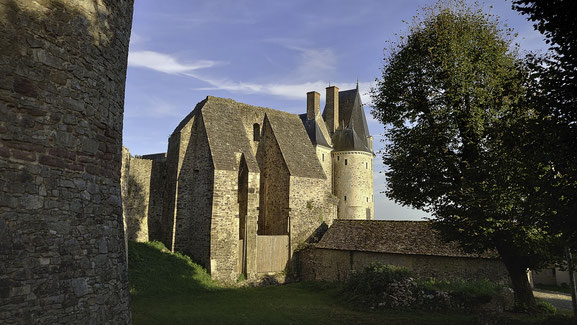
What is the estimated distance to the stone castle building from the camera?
21.0 m

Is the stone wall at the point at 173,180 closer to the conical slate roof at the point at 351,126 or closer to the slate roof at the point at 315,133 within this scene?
the slate roof at the point at 315,133

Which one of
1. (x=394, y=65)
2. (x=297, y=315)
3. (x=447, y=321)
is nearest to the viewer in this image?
(x=447, y=321)

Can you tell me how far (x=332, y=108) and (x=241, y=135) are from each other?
48.7 feet

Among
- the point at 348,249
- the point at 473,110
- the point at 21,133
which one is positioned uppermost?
the point at 473,110

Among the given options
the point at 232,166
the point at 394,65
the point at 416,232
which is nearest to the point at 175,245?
the point at 232,166

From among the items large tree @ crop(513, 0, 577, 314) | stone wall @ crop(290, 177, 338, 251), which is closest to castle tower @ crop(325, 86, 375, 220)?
stone wall @ crop(290, 177, 338, 251)

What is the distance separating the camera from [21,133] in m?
4.27

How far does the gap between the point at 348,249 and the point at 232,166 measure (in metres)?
8.09

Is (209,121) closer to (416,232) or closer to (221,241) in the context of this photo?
(221,241)

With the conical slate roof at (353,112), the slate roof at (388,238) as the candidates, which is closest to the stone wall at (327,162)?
the conical slate roof at (353,112)

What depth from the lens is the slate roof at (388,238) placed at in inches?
760

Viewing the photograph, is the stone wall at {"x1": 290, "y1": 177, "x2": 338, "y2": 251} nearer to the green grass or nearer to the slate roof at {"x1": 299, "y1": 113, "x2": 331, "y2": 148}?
the slate roof at {"x1": 299, "y1": 113, "x2": 331, "y2": 148}

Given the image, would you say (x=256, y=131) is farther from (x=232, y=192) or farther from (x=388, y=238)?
(x=388, y=238)

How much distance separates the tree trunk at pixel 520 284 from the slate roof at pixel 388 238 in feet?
12.9
